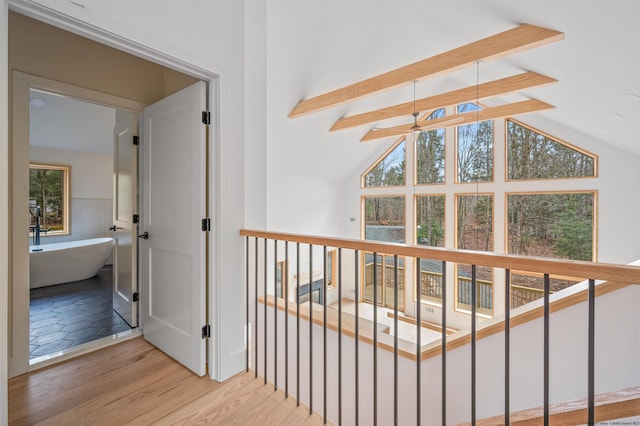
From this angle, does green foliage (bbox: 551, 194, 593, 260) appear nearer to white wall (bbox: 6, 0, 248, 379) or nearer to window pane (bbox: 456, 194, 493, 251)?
window pane (bbox: 456, 194, 493, 251)

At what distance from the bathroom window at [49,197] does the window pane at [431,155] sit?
24.6 ft

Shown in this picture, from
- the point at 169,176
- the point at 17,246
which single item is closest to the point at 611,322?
the point at 169,176

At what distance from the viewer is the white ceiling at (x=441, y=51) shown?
197cm

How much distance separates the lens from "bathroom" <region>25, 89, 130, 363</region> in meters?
2.69

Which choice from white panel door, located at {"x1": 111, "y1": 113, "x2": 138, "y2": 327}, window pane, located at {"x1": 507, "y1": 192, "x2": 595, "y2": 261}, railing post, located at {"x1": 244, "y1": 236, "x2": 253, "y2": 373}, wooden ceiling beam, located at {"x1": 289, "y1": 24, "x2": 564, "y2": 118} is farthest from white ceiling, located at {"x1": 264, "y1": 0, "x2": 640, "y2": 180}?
railing post, located at {"x1": 244, "y1": 236, "x2": 253, "y2": 373}

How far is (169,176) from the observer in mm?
2117

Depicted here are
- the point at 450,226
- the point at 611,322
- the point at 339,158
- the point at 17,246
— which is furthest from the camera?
the point at 339,158

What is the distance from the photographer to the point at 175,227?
2053mm

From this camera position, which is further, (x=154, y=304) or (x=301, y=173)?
(x=301, y=173)

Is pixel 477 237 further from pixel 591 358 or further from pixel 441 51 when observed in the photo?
pixel 591 358

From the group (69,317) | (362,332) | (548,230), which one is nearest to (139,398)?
(362,332)

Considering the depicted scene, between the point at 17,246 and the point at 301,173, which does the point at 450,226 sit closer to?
the point at 301,173

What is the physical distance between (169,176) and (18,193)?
0.91 meters

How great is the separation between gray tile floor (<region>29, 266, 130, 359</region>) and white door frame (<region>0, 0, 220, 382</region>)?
53.5 inches
